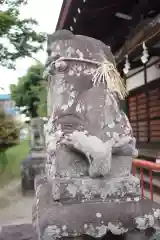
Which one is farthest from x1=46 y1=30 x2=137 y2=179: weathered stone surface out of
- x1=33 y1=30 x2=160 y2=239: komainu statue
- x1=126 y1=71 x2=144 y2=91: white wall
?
x1=126 y1=71 x2=144 y2=91: white wall

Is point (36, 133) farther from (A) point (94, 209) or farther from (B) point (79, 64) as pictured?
(A) point (94, 209)

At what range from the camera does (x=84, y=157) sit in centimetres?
174

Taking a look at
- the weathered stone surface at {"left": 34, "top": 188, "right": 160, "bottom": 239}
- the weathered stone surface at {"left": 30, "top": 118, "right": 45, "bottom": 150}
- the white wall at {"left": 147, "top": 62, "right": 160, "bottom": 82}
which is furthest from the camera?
the white wall at {"left": 147, "top": 62, "right": 160, "bottom": 82}

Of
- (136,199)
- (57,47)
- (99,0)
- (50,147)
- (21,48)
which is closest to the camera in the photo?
(136,199)

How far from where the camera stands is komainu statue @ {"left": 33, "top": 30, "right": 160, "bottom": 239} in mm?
1561

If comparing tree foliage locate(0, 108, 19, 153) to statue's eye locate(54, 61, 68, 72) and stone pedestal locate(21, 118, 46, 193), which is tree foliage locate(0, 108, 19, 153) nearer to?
stone pedestal locate(21, 118, 46, 193)

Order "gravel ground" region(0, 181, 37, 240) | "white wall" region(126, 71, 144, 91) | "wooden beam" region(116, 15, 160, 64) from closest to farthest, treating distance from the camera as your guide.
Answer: "gravel ground" region(0, 181, 37, 240)
"wooden beam" region(116, 15, 160, 64)
"white wall" region(126, 71, 144, 91)

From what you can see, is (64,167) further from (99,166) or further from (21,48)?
(21,48)

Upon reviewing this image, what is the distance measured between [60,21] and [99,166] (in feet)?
18.2

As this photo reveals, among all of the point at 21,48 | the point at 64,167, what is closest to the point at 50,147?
the point at 64,167

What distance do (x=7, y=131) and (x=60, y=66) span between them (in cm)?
640

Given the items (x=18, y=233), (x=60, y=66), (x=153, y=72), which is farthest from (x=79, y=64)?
(x=153, y=72)

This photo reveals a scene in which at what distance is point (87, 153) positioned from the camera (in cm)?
167

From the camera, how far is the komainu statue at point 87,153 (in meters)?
1.56
